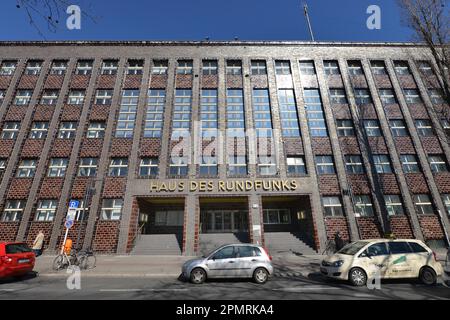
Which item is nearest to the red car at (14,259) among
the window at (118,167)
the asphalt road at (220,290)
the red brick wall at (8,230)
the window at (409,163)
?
the asphalt road at (220,290)

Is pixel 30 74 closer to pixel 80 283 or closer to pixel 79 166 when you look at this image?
pixel 79 166

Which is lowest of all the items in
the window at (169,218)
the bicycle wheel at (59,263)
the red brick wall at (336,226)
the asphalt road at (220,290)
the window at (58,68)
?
the asphalt road at (220,290)

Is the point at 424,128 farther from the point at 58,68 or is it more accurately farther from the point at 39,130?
the point at 58,68

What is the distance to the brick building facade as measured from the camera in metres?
16.4

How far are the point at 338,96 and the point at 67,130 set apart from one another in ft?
82.3

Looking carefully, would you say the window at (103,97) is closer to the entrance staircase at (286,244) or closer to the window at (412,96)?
the entrance staircase at (286,244)

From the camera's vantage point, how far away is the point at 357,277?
750cm

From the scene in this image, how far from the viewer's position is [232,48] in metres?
22.5

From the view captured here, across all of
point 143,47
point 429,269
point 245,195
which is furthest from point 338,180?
point 143,47

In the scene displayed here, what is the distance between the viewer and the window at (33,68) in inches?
Answer: 831

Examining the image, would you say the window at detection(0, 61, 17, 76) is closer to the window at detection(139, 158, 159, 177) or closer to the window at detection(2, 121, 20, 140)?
the window at detection(2, 121, 20, 140)

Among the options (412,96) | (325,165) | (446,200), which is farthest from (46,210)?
(412,96)

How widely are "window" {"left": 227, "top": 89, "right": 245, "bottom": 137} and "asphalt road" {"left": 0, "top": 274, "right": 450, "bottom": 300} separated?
12.9 m

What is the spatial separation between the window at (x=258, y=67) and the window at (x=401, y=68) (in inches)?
527
